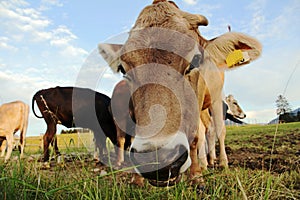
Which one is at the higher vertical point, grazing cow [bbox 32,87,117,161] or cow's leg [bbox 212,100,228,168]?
grazing cow [bbox 32,87,117,161]

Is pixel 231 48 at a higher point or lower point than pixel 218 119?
higher

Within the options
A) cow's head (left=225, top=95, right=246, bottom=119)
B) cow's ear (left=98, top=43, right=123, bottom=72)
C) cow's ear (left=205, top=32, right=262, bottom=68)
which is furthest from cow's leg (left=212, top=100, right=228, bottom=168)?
cow's head (left=225, top=95, right=246, bottom=119)

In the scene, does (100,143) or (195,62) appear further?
(100,143)

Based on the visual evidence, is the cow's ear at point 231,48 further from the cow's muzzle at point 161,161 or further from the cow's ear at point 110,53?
the cow's muzzle at point 161,161

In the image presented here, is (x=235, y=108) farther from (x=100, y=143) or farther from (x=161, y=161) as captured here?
(x=161, y=161)

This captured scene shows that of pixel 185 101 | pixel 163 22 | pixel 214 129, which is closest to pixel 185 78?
pixel 185 101

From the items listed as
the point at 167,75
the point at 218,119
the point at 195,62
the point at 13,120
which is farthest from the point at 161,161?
the point at 13,120

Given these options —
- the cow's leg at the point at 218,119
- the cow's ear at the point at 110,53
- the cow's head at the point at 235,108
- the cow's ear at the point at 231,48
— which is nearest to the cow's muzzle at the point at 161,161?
the cow's ear at the point at 110,53

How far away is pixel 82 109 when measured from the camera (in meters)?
9.07

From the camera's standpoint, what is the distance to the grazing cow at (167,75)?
7.30 ft

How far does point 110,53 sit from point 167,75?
127 cm

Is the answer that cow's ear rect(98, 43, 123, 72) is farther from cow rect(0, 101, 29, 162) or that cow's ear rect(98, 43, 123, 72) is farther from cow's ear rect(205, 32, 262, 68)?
cow rect(0, 101, 29, 162)

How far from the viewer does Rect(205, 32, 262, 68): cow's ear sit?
3590mm

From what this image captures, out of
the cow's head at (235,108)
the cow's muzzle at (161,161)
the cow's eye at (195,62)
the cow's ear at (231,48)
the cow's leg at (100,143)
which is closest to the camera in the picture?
the cow's muzzle at (161,161)
